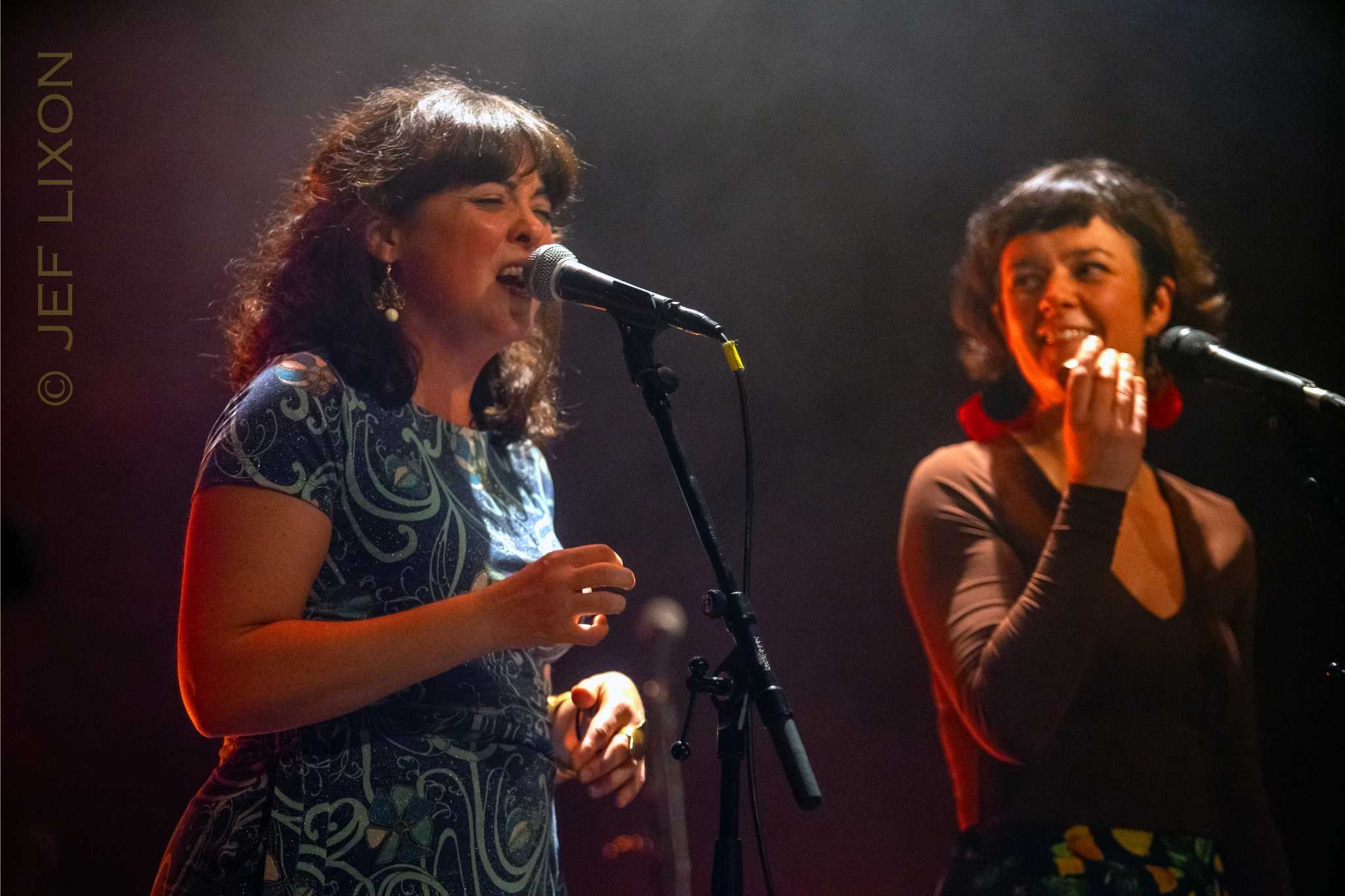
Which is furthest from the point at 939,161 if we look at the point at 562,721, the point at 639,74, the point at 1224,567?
the point at 562,721

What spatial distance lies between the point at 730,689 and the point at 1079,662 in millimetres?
1098

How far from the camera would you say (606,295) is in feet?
4.26

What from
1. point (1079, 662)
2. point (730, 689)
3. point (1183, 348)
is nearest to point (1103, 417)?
point (1183, 348)

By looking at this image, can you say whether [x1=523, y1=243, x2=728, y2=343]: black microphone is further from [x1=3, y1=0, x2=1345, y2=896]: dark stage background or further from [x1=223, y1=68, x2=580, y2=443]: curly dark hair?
[x1=3, y1=0, x2=1345, y2=896]: dark stage background

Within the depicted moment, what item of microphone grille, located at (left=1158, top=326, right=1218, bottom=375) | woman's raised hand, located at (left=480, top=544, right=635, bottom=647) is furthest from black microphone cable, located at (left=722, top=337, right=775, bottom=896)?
microphone grille, located at (left=1158, top=326, right=1218, bottom=375)

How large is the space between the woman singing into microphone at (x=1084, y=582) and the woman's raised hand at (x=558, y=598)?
1.11 metres

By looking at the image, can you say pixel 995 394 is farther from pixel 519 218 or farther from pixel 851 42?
pixel 519 218

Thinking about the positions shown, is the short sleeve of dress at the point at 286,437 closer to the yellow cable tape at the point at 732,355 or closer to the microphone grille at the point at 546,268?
the microphone grille at the point at 546,268

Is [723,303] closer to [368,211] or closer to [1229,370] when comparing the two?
[368,211]

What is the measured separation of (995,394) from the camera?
7.27 feet

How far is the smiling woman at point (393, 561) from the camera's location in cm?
120

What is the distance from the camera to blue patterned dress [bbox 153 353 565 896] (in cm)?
126

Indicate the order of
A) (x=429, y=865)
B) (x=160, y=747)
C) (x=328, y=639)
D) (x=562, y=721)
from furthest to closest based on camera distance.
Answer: (x=160, y=747) → (x=562, y=721) → (x=429, y=865) → (x=328, y=639)

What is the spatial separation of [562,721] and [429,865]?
12.4 inches
